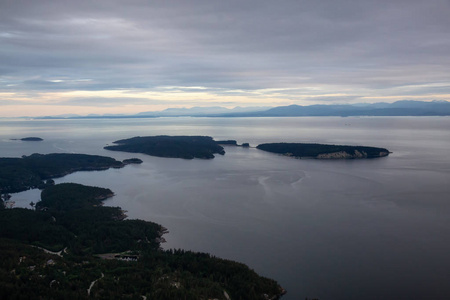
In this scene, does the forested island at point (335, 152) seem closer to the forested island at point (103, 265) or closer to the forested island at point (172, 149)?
the forested island at point (172, 149)

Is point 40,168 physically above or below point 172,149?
below

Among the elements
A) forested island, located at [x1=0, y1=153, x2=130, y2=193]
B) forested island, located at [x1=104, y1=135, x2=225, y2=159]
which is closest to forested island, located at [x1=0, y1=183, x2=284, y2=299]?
forested island, located at [x1=0, y1=153, x2=130, y2=193]

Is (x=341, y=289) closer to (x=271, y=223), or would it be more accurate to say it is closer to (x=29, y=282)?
(x=271, y=223)

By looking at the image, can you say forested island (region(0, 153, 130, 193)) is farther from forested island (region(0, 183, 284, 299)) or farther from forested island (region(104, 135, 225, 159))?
forested island (region(0, 183, 284, 299))

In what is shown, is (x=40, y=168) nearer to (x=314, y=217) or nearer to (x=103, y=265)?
(x=103, y=265)

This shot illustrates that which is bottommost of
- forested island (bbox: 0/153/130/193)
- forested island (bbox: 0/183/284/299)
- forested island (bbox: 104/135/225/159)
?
→ forested island (bbox: 0/183/284/299)

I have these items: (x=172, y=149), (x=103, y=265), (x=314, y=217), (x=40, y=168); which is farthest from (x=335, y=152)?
(x=103, y=265)

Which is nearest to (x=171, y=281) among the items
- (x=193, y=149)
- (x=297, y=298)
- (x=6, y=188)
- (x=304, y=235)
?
(x=297, y=298)
